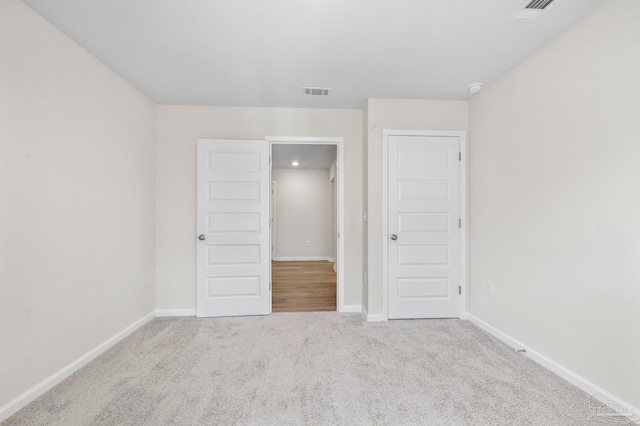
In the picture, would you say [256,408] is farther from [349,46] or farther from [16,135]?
[349,46]

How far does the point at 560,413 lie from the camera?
172 cm

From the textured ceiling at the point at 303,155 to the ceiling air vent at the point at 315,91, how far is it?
2.35m

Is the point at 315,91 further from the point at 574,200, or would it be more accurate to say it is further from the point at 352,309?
the point at 352,309

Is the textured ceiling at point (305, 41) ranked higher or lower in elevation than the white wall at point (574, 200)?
higher

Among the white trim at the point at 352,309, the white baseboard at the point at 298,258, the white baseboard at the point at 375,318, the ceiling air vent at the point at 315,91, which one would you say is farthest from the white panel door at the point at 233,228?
the white baseboard at the point at 298,258

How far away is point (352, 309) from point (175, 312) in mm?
2130

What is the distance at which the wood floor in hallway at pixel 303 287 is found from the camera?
3824mm

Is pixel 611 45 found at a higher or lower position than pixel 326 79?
lower

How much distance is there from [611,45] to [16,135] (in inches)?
148

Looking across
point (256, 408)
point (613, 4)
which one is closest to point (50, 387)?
point (256, 408)

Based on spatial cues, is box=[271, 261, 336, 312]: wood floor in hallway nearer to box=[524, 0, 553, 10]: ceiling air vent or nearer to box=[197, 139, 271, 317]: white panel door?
box=[197, 139, 271, 317]: white panel door

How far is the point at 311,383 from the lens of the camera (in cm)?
204

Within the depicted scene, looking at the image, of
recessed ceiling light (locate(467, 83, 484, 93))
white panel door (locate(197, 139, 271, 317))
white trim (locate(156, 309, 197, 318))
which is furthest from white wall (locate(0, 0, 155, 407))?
recessed ceiling light (locate(467, 83, 484, 93))

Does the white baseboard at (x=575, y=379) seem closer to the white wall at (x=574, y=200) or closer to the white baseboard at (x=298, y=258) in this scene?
the white wall at (x=574, y=200)
